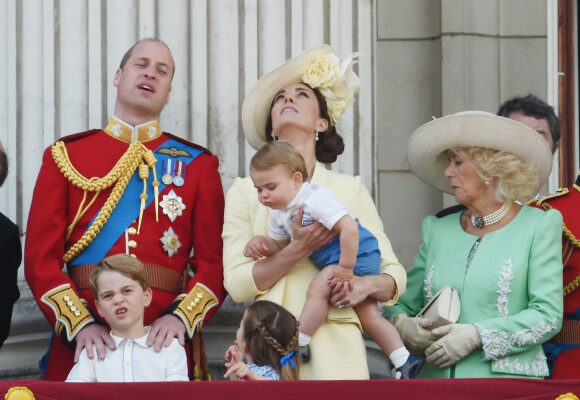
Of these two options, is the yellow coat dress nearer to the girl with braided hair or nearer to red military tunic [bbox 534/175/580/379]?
the girl with braided hair

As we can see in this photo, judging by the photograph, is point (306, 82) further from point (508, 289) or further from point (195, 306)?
point (508, 289)

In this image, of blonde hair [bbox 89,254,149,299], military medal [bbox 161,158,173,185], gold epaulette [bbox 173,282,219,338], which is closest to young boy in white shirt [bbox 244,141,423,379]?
gold epaulette [bbox 173,282,219,338]

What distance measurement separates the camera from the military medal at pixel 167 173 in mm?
5895

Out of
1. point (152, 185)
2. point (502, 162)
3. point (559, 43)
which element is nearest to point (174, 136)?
point (152, 185)

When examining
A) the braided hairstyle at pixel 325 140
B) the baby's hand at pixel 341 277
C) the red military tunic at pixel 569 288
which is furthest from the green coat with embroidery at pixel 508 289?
the braided hairstyle at pixel 325 140

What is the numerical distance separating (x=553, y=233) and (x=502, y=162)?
0.32m

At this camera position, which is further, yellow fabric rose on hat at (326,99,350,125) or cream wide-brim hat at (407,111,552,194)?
yellow fabric rose on hat at (326,99,350,125)

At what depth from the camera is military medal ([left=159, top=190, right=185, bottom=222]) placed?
5.83 meters

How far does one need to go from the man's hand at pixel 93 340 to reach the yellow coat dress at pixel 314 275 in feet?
1.55

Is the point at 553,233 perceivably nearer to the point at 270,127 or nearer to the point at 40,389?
the point at 270,127

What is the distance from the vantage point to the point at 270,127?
6.05m

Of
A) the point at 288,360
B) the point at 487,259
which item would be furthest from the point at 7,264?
the point at 487,259

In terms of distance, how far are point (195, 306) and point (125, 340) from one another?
0.34 m

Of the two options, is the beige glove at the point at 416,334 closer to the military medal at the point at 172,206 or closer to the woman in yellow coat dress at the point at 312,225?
the woman in yellow coat dress at the point at 312,225
